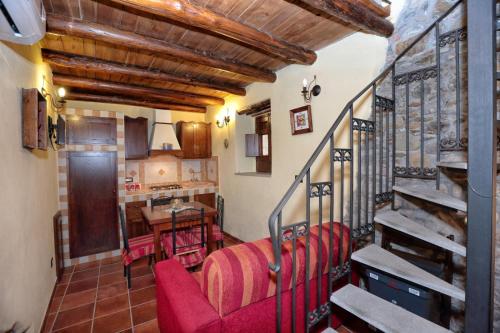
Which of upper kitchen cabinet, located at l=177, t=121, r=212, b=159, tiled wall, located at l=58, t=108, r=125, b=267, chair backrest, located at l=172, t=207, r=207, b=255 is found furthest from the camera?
upper kitchen cabinet, located at l=177, t=121, r=212, b=159

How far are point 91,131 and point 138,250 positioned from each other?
196 centimetres

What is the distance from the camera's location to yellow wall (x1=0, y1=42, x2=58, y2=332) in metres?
1.33

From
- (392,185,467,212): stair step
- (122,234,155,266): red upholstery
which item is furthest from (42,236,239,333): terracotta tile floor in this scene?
(392,185,467,212): stair step

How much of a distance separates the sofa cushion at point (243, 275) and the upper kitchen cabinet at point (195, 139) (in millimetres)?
3468

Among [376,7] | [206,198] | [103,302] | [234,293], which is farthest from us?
[206,198]

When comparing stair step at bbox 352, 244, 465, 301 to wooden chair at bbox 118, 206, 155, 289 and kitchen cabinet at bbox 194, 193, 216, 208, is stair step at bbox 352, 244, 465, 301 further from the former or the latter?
kitchen cabinet at bbox 194, 193, 216, 208

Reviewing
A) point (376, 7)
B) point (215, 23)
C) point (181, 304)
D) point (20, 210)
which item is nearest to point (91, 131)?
point (20, 210)

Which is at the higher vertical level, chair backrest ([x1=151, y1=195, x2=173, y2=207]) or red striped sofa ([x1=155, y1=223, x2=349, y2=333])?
chair backrest ([x1=151, y1=195, x2=173, y2=207])

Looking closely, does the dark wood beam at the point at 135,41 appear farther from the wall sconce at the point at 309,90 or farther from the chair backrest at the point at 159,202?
the chair backrest at the point at 159,202

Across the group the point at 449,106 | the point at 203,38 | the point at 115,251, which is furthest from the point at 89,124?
the point at 449,106

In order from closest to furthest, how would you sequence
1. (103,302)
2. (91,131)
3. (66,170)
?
(103,302) → (66,170) → (91,131)

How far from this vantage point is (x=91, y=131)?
3.46 metres

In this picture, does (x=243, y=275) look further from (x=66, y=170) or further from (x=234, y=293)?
(x=66, y=170)

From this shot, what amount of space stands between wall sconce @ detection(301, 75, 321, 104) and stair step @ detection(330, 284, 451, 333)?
1.96m
